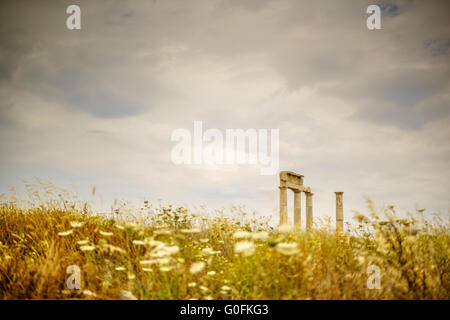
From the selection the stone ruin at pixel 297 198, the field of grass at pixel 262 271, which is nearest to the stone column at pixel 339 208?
the stone ruin at pixel 297 198

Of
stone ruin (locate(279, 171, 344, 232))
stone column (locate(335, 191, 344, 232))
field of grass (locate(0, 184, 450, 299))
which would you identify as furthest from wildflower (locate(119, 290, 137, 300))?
stone column (locate(335, 191, 344, 232))

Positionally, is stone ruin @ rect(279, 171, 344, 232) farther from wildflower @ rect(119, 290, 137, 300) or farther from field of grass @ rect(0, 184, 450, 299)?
wildflower @ rect(119, 290, 137, 300)

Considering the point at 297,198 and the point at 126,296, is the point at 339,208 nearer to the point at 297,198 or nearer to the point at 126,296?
the point at 297,198

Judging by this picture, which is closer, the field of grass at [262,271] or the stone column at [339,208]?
the field of grass at [262,271]

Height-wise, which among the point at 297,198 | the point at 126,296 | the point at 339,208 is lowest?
the point at 126,296

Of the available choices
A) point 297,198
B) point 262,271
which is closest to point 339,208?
point 297,198

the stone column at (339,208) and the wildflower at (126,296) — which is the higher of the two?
the stone column at (339,208)

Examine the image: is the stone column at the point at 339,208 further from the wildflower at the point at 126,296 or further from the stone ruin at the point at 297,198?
the wildflower at the point at 126,296
